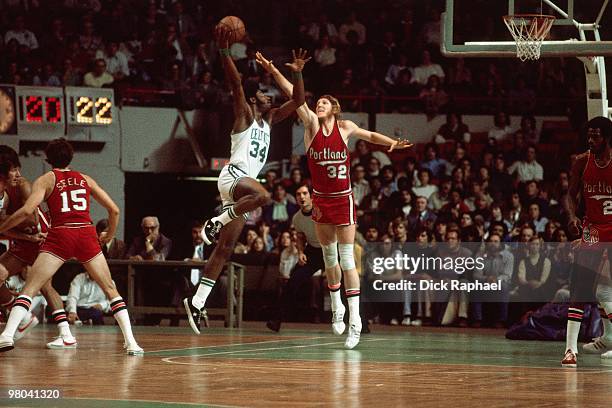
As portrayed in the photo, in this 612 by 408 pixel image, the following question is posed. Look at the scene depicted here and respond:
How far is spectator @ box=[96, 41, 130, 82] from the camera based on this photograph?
2466 cm

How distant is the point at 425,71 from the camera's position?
84.3 ft

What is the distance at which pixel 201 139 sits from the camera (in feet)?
81.5

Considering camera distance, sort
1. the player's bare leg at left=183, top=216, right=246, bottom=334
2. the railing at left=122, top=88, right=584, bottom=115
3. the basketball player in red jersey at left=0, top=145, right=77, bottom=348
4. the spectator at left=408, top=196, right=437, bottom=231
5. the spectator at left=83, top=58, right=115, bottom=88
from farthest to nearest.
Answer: the railing at left=122, top=88, right=584, bottom=115
the spectator at left=83, top=58, right=115, bottom=88
the spectator at left=408, top=196, right=437, bottom=231
the basketball player in red jersey at left=0, top=145, right=77, bottom=348
the player's bare leg at left=183, top=216, right=246, bottom=334

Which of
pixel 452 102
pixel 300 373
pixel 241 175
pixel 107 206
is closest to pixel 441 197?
pixel 452 102

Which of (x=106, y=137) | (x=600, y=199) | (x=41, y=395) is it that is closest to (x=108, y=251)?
(x=106, y=137)

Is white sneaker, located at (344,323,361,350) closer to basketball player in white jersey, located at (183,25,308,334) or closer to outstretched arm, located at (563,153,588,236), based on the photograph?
basketball player in white jersey, located at (183,25,308,334)

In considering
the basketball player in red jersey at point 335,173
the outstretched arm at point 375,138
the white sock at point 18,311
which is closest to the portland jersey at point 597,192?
the outstretched arm at point 375,138

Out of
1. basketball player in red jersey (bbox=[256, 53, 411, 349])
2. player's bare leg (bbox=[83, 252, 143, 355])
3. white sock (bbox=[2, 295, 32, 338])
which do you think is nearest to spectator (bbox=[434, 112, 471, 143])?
basketball player in red jersey (bbox=[256, 53, 411, 349])

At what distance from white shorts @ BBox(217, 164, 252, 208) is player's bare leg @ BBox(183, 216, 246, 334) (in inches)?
9.1

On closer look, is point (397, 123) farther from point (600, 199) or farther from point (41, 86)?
point (600, 199)

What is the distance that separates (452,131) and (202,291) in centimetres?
1294

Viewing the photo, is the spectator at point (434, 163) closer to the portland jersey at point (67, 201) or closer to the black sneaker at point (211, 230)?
the black sneaker at point (211, 230)

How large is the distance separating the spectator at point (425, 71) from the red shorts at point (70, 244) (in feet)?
50.3

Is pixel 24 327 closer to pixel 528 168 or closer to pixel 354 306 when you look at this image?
pixel 354 306
